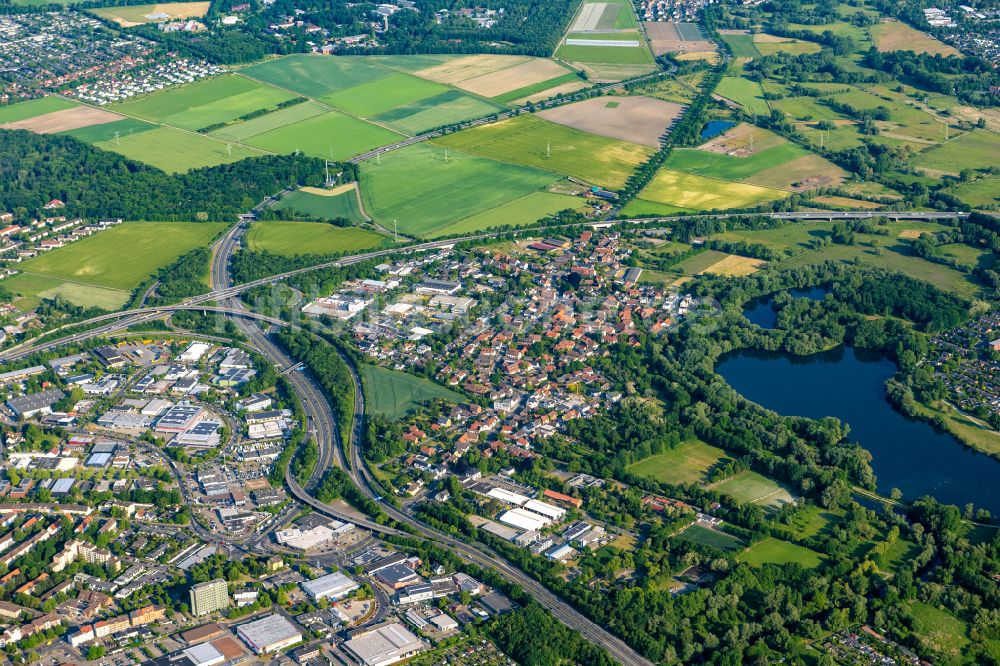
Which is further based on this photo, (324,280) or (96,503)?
(324,280)

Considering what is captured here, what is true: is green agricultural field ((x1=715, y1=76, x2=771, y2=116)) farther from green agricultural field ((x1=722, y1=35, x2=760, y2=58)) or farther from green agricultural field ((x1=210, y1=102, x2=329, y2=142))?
green agricultural field ((x1=210, y1=102, x2=329, y2=142))

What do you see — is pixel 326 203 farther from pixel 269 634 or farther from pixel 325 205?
pixel 269 634

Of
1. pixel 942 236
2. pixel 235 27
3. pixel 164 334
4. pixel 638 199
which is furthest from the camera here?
pixel 235 27

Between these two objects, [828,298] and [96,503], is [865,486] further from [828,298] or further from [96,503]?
[96,503]

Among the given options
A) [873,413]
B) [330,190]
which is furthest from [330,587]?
[330,190]

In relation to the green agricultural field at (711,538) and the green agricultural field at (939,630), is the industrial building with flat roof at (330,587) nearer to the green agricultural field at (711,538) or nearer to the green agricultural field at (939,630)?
the green agricultural field at (711,538)

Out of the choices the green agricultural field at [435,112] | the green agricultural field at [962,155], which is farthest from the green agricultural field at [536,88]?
the green agricultural field at [962,155]

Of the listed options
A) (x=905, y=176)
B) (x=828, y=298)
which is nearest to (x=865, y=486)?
(x=828, y=298)

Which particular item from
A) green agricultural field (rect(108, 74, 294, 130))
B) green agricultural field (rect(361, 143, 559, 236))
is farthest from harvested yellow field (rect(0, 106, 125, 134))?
green agricultural field (rect(361, 143, 559, 236))
